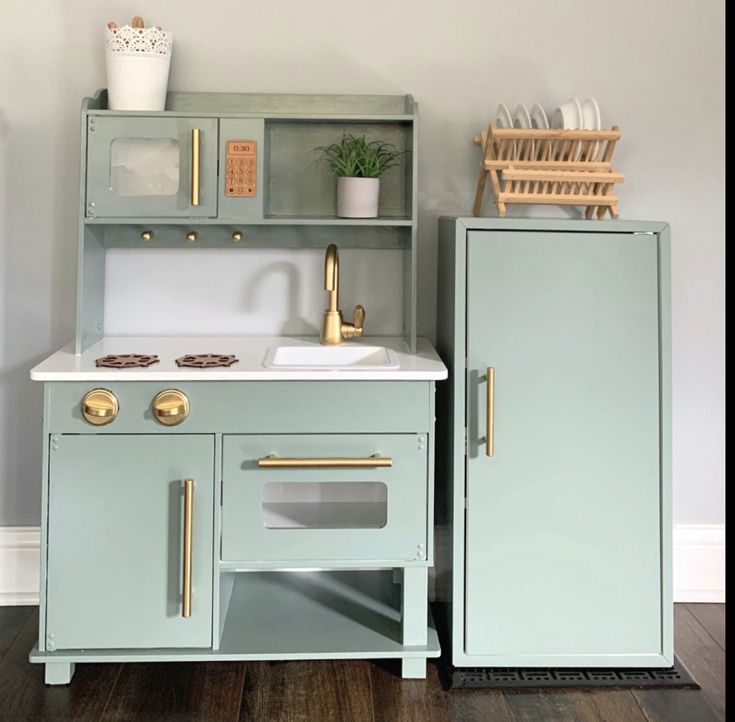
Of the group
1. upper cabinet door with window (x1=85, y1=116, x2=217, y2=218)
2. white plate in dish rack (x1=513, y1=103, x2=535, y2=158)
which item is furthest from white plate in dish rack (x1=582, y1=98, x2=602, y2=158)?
upper cabinet door with window (x1=85, y1=116, x2=217, y2=218)

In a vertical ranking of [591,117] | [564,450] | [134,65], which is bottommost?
[564,450]

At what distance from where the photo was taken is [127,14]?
2602mm

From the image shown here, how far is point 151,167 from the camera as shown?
7.84 ft

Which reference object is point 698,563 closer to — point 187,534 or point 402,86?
point 187,534

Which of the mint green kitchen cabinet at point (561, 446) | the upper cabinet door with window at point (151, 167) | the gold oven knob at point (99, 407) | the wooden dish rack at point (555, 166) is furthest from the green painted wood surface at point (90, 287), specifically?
the wooden dish rack at point (555, 166)

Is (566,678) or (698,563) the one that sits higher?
(698,563)

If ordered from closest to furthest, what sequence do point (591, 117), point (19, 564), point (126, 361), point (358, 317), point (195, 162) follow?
1. point (126, 361)
2. point (195, 162)
3. point (591, 117)
4. point (358, 317)
5. point (19, 564)

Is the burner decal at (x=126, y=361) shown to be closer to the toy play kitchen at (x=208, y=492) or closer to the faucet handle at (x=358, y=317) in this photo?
the toy play kitchen at (x=208, y=492)

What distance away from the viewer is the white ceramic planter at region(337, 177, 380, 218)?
7.98 feet

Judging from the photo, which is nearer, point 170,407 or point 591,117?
point 170,407

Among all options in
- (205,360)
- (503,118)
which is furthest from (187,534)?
(503,118)

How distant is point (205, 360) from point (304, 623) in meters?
0.73

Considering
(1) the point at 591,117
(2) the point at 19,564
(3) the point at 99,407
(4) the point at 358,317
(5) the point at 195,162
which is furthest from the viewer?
(2) the point at 19,564

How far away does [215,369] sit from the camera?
217 cm
